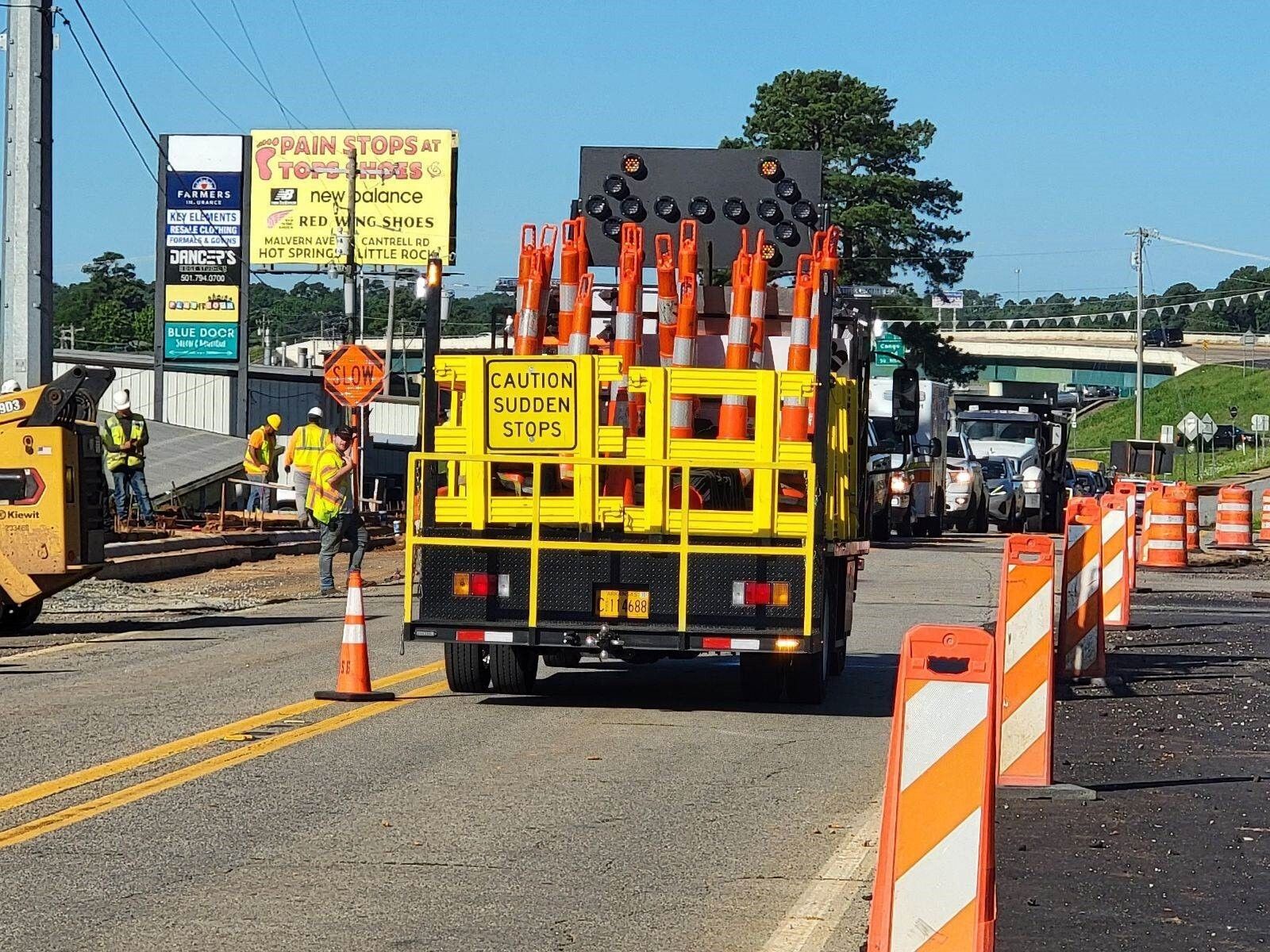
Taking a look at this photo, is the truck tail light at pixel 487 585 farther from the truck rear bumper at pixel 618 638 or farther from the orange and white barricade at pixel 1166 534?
the orange and white barricade at pixel 1166 534

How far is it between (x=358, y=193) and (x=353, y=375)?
104 feet

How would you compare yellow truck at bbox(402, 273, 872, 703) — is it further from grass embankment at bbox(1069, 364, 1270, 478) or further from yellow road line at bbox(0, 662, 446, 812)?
grass embankment at bbox(1069, 364, 1270, 478)

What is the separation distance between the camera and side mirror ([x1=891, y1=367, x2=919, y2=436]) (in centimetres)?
1734

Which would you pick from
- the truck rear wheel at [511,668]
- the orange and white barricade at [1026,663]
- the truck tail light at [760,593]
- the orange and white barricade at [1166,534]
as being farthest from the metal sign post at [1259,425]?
the orange and white barricade at [1026,663]

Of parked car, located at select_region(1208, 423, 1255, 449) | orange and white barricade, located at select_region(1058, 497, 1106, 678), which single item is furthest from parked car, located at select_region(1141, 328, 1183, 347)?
orange and white barricade, located at select_region(1058, 497, 1106, 678)

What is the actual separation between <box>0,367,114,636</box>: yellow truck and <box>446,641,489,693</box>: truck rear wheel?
213 inches

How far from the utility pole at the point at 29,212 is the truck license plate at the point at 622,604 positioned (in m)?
12.2

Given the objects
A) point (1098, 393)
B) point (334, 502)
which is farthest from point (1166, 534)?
point (1098, 393)

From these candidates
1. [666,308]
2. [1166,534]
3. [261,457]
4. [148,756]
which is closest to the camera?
[148,756]

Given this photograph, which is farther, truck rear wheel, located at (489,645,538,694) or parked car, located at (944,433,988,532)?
parked car, located at (944,433,988,532)

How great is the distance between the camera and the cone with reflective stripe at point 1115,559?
17.3 meters

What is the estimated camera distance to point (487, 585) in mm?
12391

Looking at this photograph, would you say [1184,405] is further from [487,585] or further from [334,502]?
[487,585]

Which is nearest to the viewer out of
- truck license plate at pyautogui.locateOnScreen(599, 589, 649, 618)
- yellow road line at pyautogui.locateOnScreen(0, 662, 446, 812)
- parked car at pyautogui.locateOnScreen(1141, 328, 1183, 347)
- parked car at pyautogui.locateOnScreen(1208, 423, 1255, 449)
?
yellow road line at pyautogui.locateOnScreen(0, 662, 446, 812)
